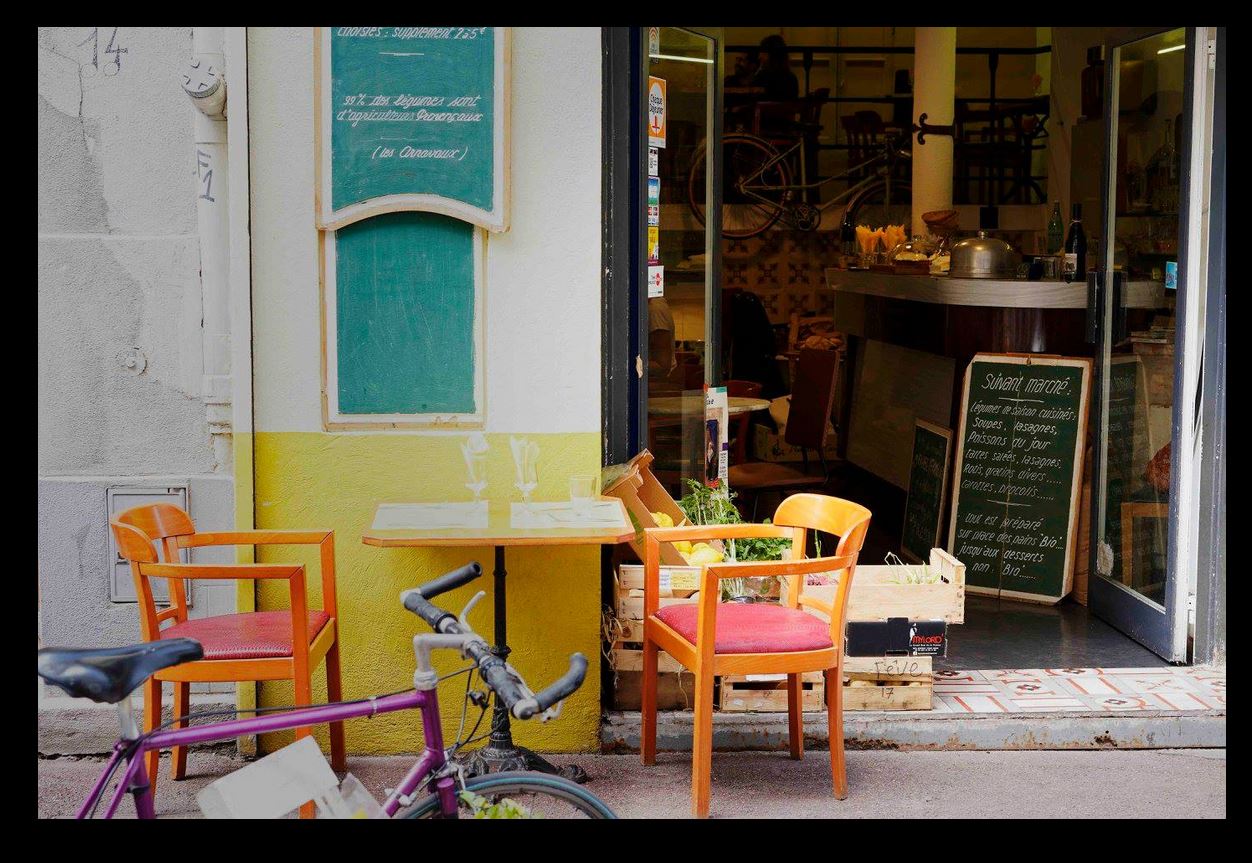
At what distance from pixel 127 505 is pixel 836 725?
2.45 meters

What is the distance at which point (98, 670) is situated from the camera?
252 cm

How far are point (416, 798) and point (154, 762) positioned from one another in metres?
1.41

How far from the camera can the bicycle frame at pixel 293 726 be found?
8.63ft

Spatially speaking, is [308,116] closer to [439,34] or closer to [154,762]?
[439,34]

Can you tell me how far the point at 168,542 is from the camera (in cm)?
428

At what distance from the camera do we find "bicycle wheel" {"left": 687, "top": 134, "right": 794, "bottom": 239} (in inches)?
523

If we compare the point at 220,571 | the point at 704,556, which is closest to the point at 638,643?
the point at 704,556

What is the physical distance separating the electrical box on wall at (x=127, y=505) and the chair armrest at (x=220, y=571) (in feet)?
2.65

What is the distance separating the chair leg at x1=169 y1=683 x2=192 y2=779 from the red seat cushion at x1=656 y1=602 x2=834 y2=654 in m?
1.44

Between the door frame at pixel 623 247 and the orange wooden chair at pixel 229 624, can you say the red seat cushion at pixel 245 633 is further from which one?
the door frame at pixel 623 247

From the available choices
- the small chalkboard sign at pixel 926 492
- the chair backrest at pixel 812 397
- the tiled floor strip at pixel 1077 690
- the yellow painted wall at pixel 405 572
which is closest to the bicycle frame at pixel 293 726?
the yellow painted wall at pixel 405 572

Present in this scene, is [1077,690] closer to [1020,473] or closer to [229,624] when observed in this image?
[1020,473]

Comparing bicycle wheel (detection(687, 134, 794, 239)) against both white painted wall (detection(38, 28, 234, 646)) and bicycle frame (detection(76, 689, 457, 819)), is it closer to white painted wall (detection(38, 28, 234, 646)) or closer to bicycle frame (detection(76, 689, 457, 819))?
white painted wall (detection(38, 28, 234, 646))

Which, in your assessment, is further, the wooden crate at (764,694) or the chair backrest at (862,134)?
the chair backrest at (862,134)
